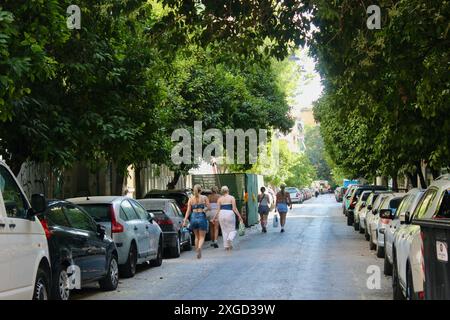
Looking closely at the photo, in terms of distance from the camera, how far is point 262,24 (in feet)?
43.9

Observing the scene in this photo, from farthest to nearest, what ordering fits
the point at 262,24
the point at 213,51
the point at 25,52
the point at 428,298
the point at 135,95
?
1. the point at 135,95
2. the point at 213,51
3. the point at 262,24
4. the point at 25,52
5. the point at 428,298

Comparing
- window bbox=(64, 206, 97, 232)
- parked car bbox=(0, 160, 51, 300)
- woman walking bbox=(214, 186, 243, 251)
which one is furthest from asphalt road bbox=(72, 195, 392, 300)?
parked car bbox=(0, 160, 51, 300)

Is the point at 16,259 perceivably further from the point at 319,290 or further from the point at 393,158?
the point at 393,158

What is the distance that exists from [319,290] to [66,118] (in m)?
6.14

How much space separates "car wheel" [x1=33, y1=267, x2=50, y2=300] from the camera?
8875 millimetres

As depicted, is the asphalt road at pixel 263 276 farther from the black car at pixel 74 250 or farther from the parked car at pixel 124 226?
the black car at pixel 74 250

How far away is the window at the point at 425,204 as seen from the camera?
32.9ft

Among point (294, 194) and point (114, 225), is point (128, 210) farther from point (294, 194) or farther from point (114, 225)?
point (294, 194)

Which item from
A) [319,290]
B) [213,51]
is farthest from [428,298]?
[213,51]

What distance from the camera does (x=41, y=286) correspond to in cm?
905

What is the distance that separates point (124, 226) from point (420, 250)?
7.48m

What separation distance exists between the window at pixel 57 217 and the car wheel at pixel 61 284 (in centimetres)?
70

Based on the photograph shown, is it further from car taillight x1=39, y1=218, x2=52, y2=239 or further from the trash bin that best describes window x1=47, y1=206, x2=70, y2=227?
the trash bin

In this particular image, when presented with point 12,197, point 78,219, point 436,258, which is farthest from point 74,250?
point 436,258
